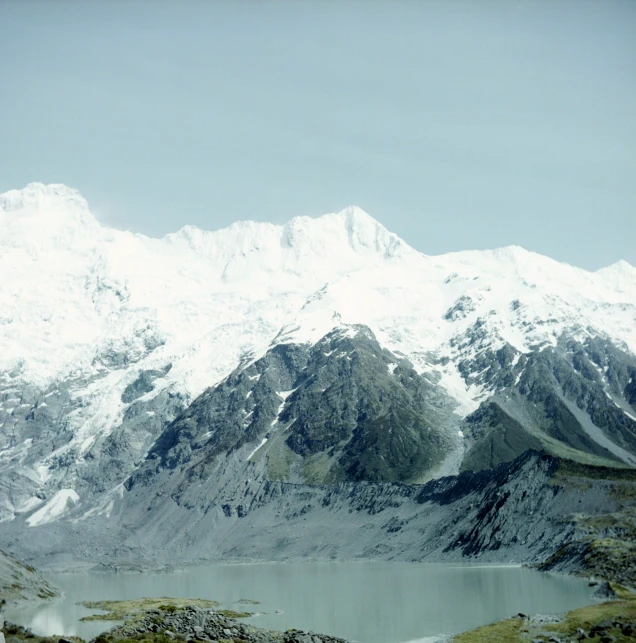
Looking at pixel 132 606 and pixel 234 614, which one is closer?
pixel 234 614

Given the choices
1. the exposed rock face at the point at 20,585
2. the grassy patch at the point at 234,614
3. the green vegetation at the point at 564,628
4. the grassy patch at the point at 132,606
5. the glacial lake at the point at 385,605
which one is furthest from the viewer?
the exposed rock face at the point at 20,585

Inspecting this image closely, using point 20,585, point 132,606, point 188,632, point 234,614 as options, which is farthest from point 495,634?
point 20,585

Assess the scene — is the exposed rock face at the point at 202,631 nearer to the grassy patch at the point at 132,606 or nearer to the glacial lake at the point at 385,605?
the glacial lake at the point at 385,605

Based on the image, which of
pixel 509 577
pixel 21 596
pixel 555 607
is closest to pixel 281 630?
pixel 555 607

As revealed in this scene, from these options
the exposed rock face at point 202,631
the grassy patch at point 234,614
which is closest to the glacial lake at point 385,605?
the grassy patch at point 234,614

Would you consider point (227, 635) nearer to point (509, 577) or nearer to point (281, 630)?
point (281, 630)

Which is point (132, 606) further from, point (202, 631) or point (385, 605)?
point (202, 631)

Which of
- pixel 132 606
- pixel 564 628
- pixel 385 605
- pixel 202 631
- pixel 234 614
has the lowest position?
pixel 132 606

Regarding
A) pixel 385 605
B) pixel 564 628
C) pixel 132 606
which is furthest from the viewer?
pixel 132 606
